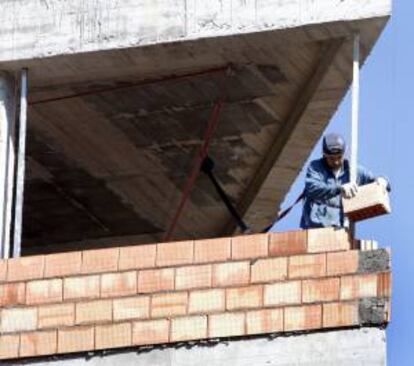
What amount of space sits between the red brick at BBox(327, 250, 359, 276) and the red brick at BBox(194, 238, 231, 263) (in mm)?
819

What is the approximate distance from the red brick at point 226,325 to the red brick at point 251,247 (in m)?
0.49

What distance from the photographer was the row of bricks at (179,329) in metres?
20.4

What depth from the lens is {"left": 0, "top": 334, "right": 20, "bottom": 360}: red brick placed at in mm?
21047

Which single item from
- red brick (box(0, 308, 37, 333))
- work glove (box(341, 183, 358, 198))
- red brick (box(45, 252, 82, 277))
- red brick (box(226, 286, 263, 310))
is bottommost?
red brick (box(0, 308, 37, 333))

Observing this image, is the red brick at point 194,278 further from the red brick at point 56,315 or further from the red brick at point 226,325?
the red brick at point 56,315

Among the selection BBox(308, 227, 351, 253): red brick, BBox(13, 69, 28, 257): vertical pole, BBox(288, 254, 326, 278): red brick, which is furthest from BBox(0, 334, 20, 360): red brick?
BBox(308, 227, 351, 253): red brick

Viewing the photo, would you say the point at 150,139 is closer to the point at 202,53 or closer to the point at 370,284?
the point at 202,53

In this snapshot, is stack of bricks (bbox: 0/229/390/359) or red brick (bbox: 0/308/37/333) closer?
stack of bricks (bbox: 0/229/390/359)

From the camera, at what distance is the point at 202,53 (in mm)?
22500

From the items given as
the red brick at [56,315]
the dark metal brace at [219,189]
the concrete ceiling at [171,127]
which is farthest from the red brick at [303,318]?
the dark metal brace at [219,189]

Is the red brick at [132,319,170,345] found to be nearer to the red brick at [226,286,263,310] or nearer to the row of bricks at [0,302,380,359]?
the row of bricks at [0,302,380,359]

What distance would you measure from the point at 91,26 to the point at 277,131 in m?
2.43

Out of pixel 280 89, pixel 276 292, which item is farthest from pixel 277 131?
pixel 276 292

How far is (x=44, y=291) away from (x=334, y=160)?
2.36 m
